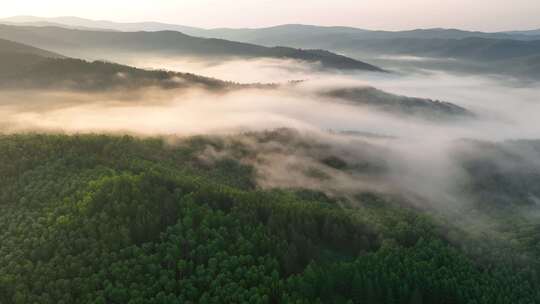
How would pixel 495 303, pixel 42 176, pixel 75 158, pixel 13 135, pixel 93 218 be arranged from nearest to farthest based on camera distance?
pixel 93 218
pixel 495 303
pixel 42 176
pixel 75 158
pixel 13 135

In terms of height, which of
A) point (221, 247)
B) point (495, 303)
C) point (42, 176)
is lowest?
point (495, 303)

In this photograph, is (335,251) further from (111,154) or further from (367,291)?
(111,154)

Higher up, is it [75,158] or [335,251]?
[75,158]

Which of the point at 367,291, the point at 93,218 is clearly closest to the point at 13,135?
the point at 93,218

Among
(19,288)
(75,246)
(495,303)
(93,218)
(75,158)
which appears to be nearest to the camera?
(19,288)

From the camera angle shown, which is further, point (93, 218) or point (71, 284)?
point (93, 218)

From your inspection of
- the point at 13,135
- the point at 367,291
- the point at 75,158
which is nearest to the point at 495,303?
the point at 367,291

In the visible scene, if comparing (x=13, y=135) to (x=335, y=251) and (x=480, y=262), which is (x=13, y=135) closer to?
(x=335, y=251)
